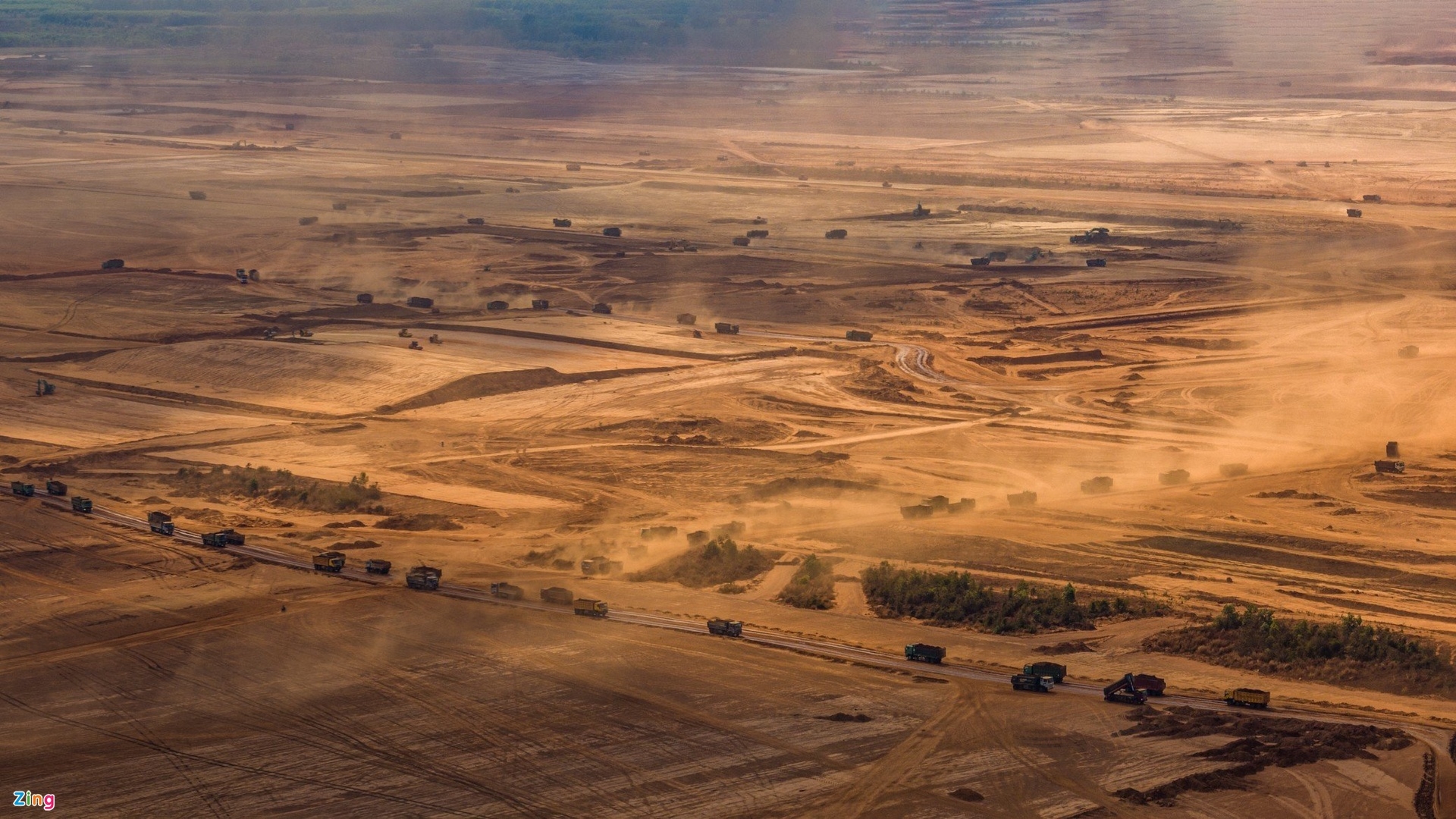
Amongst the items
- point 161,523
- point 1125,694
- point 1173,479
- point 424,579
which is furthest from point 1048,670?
point 161,523

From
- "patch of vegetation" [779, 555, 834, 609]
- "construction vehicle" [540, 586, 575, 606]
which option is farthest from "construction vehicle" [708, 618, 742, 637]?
"construction vehicle" [540, 586, 575, 606]

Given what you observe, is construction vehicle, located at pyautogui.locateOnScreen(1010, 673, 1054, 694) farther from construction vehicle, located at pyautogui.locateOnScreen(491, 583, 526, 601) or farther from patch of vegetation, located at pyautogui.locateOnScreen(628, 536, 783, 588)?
construction vehicle, located at pyautogui.locateOnScreen(491, 583, 526, 601)

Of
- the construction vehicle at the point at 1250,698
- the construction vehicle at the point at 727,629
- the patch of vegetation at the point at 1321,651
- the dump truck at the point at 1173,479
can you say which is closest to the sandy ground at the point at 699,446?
the dump truck at the point at 1173,479

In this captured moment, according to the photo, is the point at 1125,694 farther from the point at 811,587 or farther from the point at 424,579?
the point at 424,579

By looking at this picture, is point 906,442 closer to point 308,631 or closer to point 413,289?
point 308,631

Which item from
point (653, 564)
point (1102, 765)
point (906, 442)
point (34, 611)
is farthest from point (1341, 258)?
point (34, 611)
